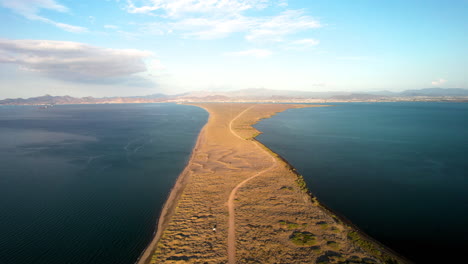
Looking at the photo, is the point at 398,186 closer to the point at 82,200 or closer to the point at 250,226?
the point at 250,226

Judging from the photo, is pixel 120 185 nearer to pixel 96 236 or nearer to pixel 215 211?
pixel 96 236

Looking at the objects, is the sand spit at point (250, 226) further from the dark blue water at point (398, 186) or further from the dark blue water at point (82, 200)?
the dark blue water at point (398, 186)

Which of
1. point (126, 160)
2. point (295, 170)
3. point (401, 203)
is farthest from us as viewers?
point (126, 160)

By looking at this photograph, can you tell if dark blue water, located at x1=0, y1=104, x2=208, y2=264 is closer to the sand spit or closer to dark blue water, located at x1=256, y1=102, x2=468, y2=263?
the sand spit

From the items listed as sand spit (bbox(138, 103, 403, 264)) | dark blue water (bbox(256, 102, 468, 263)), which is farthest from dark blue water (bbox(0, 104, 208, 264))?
dark blue water (bbox(256, 102, 468, 263))

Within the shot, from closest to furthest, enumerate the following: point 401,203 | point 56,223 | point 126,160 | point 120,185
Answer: point 56,223
point 401,203
point 120,185
point 126,160

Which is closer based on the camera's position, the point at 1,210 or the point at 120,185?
the point at 1,210

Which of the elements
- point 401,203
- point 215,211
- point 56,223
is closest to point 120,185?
point 56,223

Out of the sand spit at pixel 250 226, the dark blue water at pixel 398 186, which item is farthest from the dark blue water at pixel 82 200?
the dark blue water at pixel 398 186
